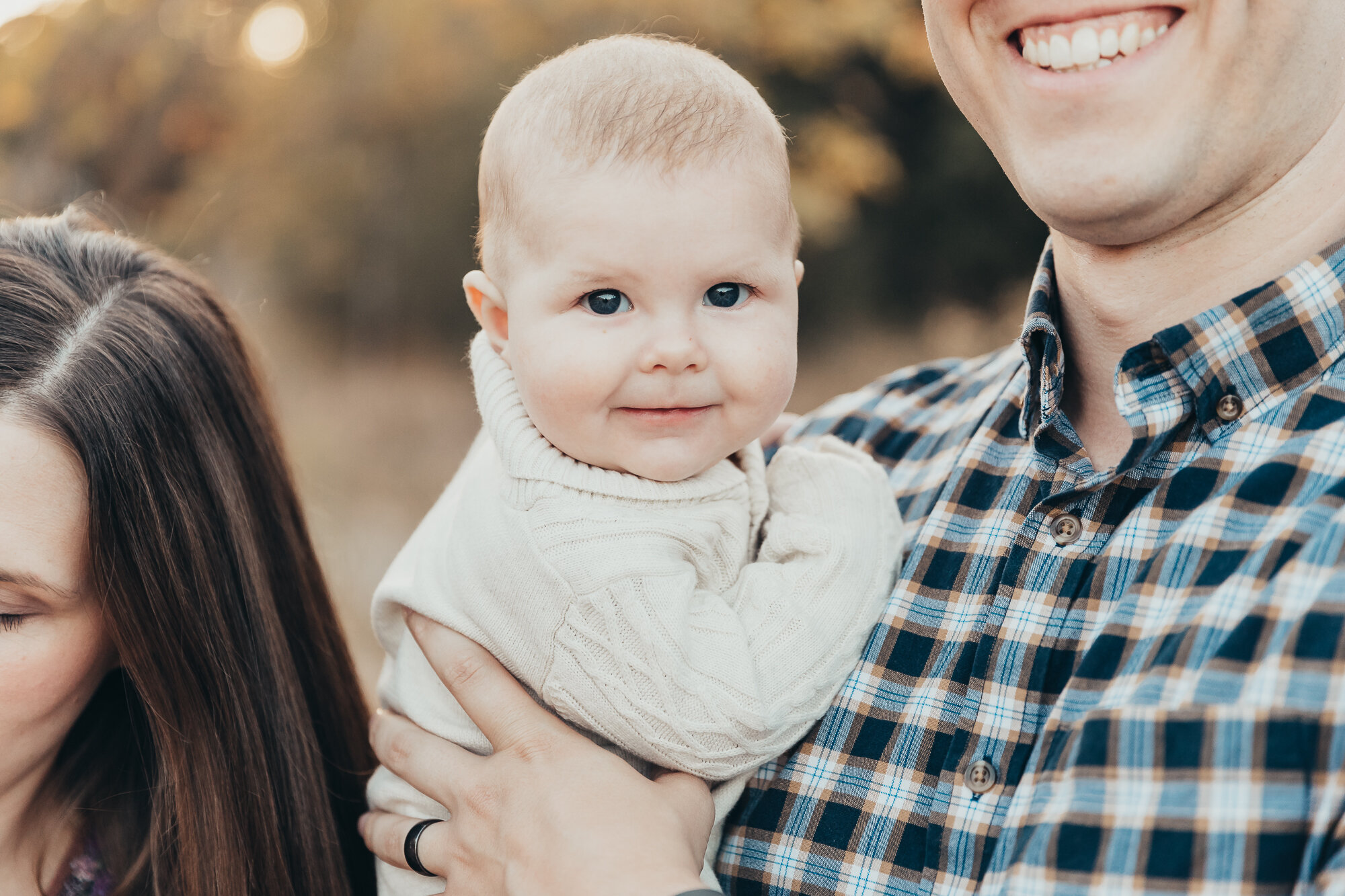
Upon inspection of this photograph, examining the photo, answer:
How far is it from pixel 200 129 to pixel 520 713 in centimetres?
680

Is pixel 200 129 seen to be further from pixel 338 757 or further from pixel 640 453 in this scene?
pixel 640 453

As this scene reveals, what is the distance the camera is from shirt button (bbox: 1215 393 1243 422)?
132 cm

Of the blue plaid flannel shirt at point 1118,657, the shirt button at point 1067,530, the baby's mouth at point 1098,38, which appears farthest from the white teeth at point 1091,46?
the shirt button at point 1067,530

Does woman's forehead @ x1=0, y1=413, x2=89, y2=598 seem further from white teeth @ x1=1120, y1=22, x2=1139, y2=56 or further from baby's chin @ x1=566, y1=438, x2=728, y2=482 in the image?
white teeth @ x1=1120, y1=22, x2=1139, y2=56

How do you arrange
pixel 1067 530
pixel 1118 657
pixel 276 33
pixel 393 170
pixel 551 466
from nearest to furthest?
pixel 1118 657
pixel 1067 530
pixel 551 466
pixel 276 33
pixel 393 170

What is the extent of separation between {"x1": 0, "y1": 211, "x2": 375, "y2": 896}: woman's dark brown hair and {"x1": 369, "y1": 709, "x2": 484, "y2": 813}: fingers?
0.25 meters

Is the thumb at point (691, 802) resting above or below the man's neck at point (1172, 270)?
below

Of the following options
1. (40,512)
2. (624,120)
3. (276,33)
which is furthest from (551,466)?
(276,33)

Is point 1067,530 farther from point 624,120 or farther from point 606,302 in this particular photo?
point 624,120

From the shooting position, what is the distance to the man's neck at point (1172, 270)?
1.41 m

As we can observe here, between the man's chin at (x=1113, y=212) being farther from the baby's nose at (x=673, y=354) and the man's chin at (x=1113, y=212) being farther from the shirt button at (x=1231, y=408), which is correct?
the baby's nose at (x=673, y=354)

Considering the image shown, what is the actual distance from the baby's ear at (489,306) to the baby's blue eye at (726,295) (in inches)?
11.7

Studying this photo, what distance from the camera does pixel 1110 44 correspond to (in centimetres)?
141

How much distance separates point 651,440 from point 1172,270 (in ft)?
2.35
